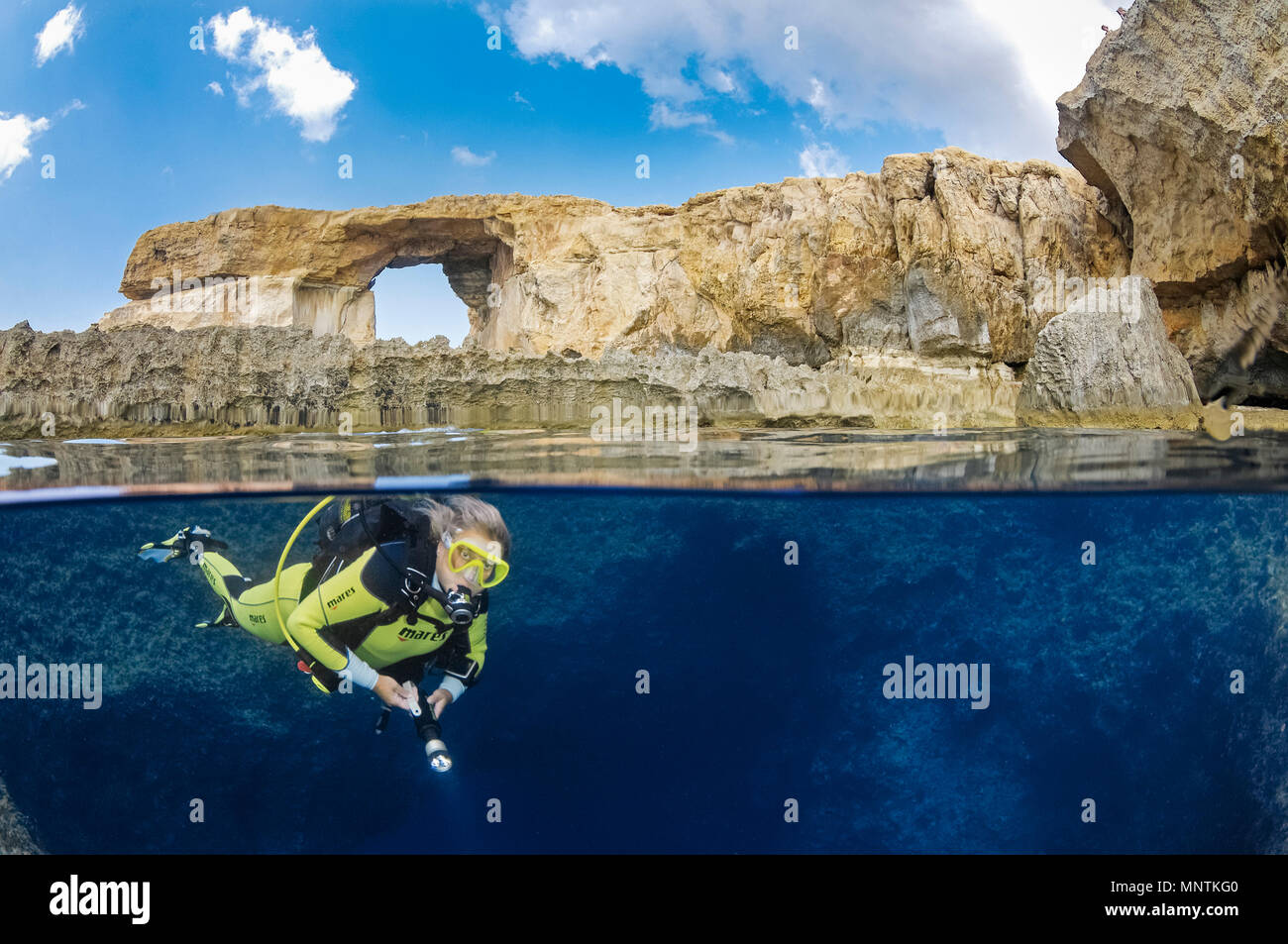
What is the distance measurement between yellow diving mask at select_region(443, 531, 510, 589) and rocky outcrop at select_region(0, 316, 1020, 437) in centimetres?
537

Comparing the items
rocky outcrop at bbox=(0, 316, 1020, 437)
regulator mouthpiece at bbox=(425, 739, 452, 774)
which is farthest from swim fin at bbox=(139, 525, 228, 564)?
rocky outcrop at bbox=(0, 316, 1020, 437)

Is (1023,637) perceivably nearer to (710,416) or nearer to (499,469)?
(710,416)

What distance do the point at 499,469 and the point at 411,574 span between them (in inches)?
95.8

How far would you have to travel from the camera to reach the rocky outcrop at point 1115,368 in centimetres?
1111

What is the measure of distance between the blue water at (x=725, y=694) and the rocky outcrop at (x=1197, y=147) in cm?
327

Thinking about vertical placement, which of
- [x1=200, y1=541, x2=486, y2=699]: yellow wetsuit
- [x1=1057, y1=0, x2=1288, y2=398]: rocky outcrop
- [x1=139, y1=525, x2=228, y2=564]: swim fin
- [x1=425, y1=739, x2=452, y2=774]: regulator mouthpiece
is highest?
[x1=1057, y1=0, x2=1288, y2=398]: rocky outcrop

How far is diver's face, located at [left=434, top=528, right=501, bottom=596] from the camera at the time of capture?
625 cm

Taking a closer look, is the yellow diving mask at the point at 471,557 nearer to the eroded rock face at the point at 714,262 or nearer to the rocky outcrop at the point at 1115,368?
the eroded rock face at the point at 714,262

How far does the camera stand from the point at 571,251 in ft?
72.1

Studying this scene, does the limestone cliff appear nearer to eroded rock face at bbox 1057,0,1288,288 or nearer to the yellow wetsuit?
eroded rock face at bbox 1057,0,1288,288

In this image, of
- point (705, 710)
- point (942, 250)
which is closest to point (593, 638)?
point (705, 710)

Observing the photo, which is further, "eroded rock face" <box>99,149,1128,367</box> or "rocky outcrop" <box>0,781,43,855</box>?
"eroded rock face" <box>99,149,1128,367</box>

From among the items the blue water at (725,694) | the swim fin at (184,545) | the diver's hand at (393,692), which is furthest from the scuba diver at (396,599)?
the blue water at (725,694)

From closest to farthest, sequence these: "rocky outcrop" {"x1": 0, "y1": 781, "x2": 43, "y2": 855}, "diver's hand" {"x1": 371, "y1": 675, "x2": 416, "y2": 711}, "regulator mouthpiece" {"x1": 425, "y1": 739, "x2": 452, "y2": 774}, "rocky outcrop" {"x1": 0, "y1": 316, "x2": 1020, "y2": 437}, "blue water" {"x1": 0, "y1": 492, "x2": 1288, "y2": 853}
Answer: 1. "regulator mouthpiece" {"x1": 425, "y1": 739, "x2": 452, "y2": 774}
2. "diver's hand" {"x1": 371, "y1": 675, "x2": 416, "y2": 711}
3. "rocky outcrop" {"x1": 0, "y1": 781, "x2": 43, "y2": 855}
4. "blue water" {"x1": 0, "y1": 492, "x2": 1288, "y2": 853}
5. "rocky outcrop" {"x1": 0, "y1": 316, "x2": 1020, "y2": 437}
